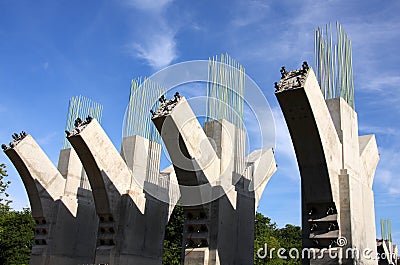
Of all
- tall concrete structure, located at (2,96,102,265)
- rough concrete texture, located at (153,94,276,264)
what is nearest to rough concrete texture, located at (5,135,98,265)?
tall concrete structure, located at (2,96,102,265)

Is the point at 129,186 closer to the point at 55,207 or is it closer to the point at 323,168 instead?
the point at 55,207

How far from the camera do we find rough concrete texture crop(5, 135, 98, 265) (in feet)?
56.5

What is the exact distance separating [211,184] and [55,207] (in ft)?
26.4

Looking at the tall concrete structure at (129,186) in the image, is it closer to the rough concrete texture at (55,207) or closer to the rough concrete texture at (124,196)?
the rough concrete texture at (124,196)

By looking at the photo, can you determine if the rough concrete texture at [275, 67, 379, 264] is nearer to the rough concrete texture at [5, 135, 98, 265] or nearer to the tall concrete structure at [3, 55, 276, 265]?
the tall concrete structure at [3, 55, 276, 265]

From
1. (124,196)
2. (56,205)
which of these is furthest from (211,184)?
(56,205)

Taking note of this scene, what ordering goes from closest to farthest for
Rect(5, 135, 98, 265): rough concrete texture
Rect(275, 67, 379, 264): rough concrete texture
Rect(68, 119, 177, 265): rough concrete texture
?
1. Rect(275, 67, 379, 264): rough concrete texture
2. Rect(68, 119, 177, 265): rough concrete texture
3. Rect(5, 135, 98, 265): rough concrete texture

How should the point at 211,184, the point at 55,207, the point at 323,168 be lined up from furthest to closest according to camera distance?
the point at 55,207 < the point at 211,184 < the point at 323,168

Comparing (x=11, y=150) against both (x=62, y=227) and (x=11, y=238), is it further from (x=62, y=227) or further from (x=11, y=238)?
(x=11, y=238)

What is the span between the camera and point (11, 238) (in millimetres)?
28469

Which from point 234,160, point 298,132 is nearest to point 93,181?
point 234,160

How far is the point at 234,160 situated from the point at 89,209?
7.48m

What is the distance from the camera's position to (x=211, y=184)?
1309cm

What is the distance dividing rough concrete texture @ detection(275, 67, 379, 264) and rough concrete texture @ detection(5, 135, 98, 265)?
428 inches
